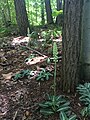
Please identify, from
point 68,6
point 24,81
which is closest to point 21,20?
point 24,81

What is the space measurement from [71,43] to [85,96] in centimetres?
77

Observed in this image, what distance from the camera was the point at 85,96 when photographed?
2.59 m

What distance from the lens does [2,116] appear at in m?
2.34

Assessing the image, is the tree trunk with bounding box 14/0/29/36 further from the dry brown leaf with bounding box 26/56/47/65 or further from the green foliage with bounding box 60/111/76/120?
the green foliage with bounding box 60/111/76/120

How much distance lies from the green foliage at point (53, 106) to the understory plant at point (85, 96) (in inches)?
8.7

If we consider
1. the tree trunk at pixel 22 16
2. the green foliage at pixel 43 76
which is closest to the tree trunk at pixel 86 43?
the green foliage at pixel 43 76

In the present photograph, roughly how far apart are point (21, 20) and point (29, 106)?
4.31m

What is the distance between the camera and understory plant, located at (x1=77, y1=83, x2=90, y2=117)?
2.34m

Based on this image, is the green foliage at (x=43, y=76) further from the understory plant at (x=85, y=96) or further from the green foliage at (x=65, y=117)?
the green foliage at (x=65, y=117)

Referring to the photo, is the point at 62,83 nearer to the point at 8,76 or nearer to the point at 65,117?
the point at 65,117

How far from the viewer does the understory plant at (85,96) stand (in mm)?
2344

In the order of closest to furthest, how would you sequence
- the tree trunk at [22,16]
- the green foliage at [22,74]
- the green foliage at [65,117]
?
the green foliage at [65,117] → the green foliage at [22,74] → the tree trunk at [22,16]

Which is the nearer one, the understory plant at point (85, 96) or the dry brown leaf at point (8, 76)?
the understory plant at point (85, 96)

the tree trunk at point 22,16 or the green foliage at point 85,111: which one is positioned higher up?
the tree trunk at point 22,16
